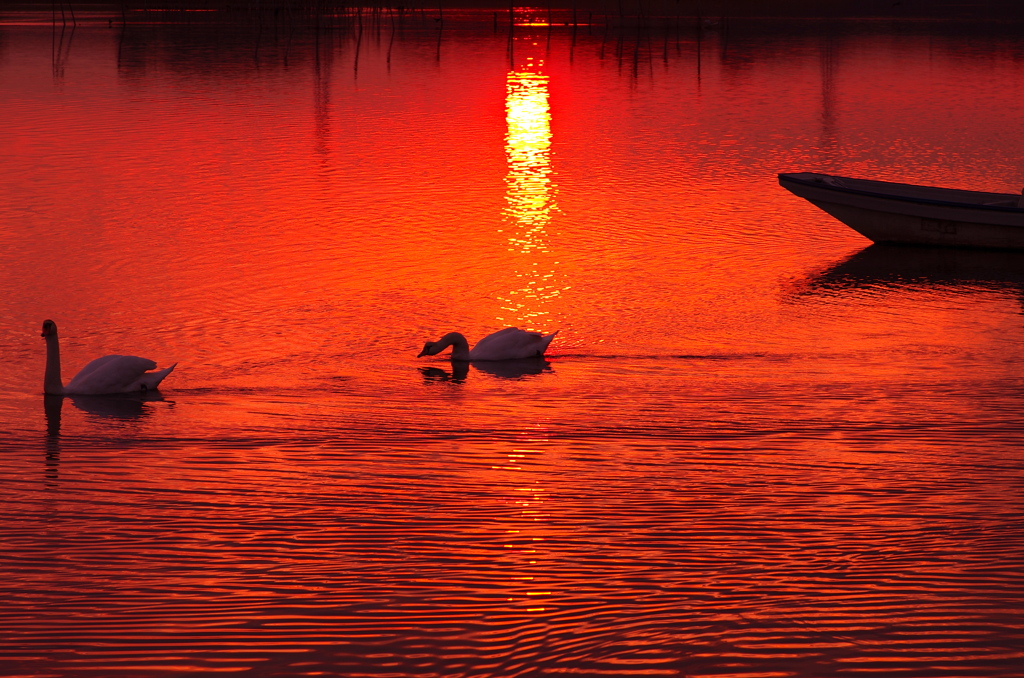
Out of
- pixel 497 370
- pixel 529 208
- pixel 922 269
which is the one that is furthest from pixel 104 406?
pixel 529 208

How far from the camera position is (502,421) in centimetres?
1159

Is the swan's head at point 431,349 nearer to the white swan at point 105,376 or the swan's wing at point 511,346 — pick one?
the swan's wing at point 511,346

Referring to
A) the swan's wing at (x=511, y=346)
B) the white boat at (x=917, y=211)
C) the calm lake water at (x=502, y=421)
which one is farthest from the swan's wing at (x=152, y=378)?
the white boat at (x=917, y=211)

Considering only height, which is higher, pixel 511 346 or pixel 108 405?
pixel 511 346

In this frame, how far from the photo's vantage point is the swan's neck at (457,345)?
13.6 metres

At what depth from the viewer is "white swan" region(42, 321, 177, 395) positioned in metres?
12.2

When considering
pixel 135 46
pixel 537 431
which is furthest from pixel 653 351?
pixel 135 46

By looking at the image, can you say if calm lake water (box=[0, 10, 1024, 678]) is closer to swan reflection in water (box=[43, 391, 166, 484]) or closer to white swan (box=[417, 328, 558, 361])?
→ swan reflection in water (box=[43, 391, 166, 484])

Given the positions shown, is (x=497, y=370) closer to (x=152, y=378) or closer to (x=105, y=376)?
(x=152, y=378)

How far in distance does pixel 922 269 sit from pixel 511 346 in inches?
327

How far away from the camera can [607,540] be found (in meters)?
8.28

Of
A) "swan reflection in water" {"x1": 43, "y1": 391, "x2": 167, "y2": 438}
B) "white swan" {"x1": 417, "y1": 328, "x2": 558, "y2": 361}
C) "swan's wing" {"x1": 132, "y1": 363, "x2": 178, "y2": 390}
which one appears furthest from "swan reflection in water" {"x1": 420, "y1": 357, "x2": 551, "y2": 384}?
"swan reflection in water" {"x1": 43, "y1": 391, "x2": 167, "y2": 438}

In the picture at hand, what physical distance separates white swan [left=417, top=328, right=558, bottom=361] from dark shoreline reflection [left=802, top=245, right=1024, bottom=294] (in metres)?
5.24

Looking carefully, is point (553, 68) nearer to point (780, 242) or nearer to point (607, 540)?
point (780, 242)
